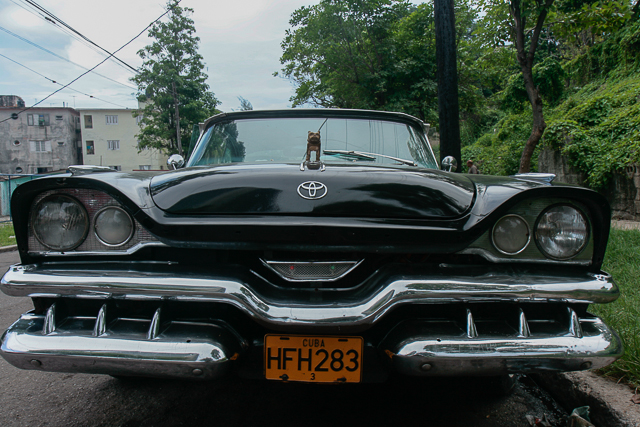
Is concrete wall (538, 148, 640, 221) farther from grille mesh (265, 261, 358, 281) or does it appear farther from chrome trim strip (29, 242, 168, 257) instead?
chrome trim strip (29, 242, 168, 257)

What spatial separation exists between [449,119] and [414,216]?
4.06m

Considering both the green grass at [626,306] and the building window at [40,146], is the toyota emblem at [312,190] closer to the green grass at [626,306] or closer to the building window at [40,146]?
the green grass at [626,306]

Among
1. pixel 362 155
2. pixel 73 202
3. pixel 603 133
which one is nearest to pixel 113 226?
pixel 73 202

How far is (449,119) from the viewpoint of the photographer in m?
5.20

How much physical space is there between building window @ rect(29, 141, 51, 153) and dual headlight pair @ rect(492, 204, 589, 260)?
4806cm

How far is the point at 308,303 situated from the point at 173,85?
97.1 ft

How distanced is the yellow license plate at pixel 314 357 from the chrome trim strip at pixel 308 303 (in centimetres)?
11

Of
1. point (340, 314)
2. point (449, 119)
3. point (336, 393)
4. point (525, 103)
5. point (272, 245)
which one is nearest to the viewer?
point (340, 314)

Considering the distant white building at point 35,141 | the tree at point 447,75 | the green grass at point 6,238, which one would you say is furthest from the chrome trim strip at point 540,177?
the distant white building at point 35,141

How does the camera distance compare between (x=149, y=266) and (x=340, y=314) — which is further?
(x=149, y=266)

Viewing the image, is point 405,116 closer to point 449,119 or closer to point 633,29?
point 449,119

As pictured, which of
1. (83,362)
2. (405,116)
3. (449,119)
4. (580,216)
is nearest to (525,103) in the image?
(449,119)

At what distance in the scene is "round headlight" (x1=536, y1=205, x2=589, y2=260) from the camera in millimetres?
1555

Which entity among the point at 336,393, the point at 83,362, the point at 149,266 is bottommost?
the point at 336,393
